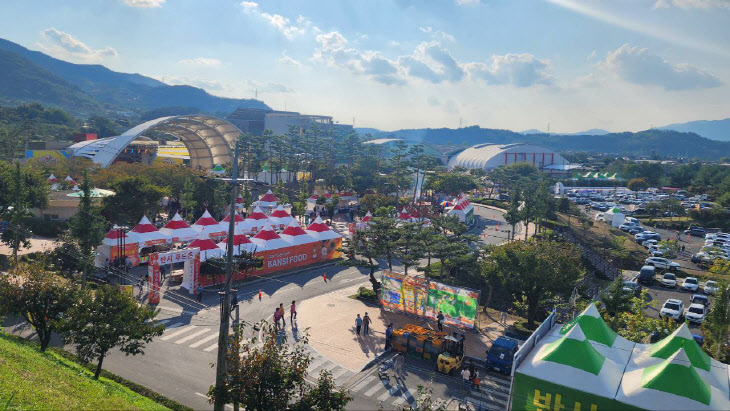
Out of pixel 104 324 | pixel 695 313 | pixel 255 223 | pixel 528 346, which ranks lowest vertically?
pixel 695 313

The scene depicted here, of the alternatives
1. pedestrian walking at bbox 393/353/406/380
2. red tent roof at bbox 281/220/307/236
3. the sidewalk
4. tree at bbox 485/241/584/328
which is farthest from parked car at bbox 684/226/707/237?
pedestrian walking at bbox 393/353/406/380

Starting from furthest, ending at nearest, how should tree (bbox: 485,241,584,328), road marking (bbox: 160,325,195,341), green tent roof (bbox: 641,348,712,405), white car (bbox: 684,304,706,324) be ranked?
white car (bbox: 684,304,706,324) < tree (bbox: 485,241,584,328) < road marking (bbox: 160,325,195,341) < green tent roof (bbox: 641,348,712,405)

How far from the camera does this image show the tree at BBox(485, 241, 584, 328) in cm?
2261

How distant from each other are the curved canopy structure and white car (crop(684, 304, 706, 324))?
6666 centimetres

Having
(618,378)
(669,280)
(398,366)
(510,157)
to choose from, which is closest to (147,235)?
(398,366)

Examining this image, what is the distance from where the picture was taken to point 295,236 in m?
34.2

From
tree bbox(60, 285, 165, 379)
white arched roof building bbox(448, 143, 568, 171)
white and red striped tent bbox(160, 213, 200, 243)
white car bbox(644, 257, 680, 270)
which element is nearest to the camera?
tree bbox(60, 285, 165, 379)

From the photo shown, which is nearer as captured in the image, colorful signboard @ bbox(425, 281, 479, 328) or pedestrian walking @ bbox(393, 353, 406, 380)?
pedestrian walking @ bbox(393, 353, 406, 380)

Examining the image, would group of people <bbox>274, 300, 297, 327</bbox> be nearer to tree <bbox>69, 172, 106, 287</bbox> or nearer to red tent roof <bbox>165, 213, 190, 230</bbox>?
tree <bbox>69, 172, 106, 287</bbox>

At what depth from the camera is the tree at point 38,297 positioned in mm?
16141

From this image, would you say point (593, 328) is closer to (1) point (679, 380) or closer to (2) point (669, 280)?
(1) point (679, 380)

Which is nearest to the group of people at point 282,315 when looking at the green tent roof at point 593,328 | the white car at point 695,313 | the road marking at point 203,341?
the road marking at point 203,341

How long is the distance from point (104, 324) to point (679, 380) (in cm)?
1662

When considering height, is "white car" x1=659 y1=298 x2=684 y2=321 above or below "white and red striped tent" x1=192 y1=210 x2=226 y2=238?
below
